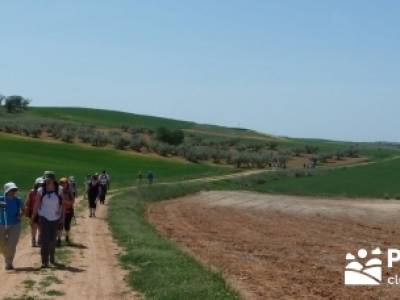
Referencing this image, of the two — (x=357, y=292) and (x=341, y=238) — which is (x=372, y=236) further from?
(x=357, y=292)

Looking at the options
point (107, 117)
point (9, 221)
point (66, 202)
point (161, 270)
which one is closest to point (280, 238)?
point (66, 202)

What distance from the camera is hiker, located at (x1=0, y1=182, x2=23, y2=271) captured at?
1606 centimetres

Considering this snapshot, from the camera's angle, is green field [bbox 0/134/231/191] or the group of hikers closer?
the group of hikers

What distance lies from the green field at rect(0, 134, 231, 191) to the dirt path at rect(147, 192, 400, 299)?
49.4 feet

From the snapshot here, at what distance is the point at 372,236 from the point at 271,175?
52357 millimetres

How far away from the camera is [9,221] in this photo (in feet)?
52.7

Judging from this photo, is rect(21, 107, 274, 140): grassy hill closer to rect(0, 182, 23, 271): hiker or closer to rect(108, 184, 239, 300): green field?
rect(108, 184, 239, 300): green field

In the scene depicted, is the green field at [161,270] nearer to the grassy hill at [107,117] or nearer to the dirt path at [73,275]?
the dirt path at [73,275]

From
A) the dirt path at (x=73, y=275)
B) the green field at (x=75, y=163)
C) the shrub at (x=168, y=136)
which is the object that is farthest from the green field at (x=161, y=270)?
the shrub at (x=168, y=136)

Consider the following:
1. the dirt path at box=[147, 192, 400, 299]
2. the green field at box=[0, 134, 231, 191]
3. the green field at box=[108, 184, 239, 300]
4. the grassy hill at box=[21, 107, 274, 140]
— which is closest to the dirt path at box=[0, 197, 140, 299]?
the green field at box=[108, 184, 239, 300]

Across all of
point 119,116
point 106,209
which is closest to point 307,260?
point 106,209

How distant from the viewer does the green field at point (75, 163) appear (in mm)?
62281

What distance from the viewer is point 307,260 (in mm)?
20438

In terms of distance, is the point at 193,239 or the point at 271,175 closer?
the point at 193,239
